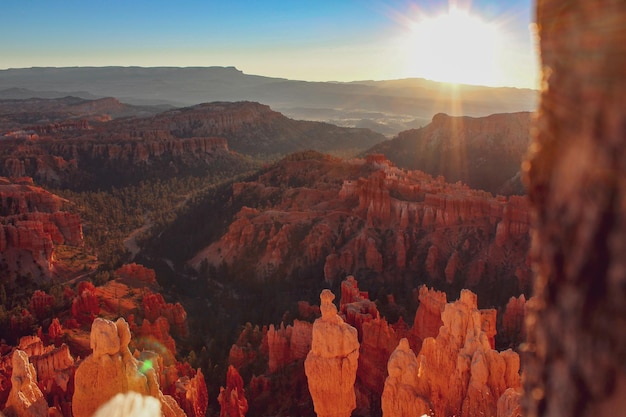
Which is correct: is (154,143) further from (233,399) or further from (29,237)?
(233,399)

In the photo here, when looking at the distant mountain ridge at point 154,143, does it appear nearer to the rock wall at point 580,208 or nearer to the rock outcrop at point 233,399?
the rock outcrop at point 233,399

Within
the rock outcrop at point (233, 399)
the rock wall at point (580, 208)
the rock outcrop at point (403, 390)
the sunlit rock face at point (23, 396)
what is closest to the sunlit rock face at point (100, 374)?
the sunlit rock face at point (23, 396)

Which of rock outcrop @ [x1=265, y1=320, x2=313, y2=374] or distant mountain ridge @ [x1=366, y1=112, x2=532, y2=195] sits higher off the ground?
distant mountain ridge @ [x1=366, y1=112, x2=532, y2=195]

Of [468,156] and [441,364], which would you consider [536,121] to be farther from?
[468,156]

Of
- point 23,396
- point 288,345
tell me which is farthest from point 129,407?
point 288,345

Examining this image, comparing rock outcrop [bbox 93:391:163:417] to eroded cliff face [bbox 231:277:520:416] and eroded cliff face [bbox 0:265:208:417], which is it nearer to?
eroded cliff face [bbox 0:265:208:417]

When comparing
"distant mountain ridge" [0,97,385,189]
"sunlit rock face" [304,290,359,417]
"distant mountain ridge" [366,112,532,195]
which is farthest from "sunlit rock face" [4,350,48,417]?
"distant mountain ridge" [0,97,385,189]
